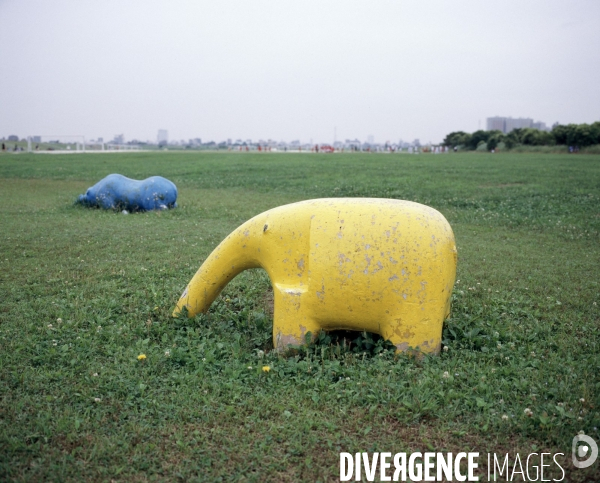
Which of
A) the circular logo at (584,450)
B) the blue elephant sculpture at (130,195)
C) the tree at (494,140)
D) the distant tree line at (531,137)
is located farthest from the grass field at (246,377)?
the tree at (494,140)

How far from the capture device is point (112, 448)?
3.26m

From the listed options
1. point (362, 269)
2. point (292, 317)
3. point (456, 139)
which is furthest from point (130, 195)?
point (456, 139)

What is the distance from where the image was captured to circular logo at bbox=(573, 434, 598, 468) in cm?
316

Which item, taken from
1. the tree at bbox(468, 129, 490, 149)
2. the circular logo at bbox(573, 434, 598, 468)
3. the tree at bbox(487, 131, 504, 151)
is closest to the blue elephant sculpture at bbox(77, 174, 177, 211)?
the circular logo at bbox(573, 434, 598, 468)

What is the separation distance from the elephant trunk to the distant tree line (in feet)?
144

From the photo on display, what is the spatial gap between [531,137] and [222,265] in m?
49.1

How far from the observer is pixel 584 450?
10.6ft

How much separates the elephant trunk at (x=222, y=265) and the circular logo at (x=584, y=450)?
9.32ft

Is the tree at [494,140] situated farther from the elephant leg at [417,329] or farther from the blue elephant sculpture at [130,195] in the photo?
the elephant leg at [417,329]

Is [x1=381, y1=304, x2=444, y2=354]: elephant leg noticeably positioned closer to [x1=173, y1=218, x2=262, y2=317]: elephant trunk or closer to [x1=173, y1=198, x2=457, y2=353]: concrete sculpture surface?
[x1=173, y1=198, x2=457, y2=353]: concrete sculpture surface

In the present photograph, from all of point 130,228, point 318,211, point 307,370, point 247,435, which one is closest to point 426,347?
point 307,370

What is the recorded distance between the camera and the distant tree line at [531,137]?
4206 cm

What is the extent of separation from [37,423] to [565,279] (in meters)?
6.44

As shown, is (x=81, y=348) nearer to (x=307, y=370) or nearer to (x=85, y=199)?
(x=307, y=370)
